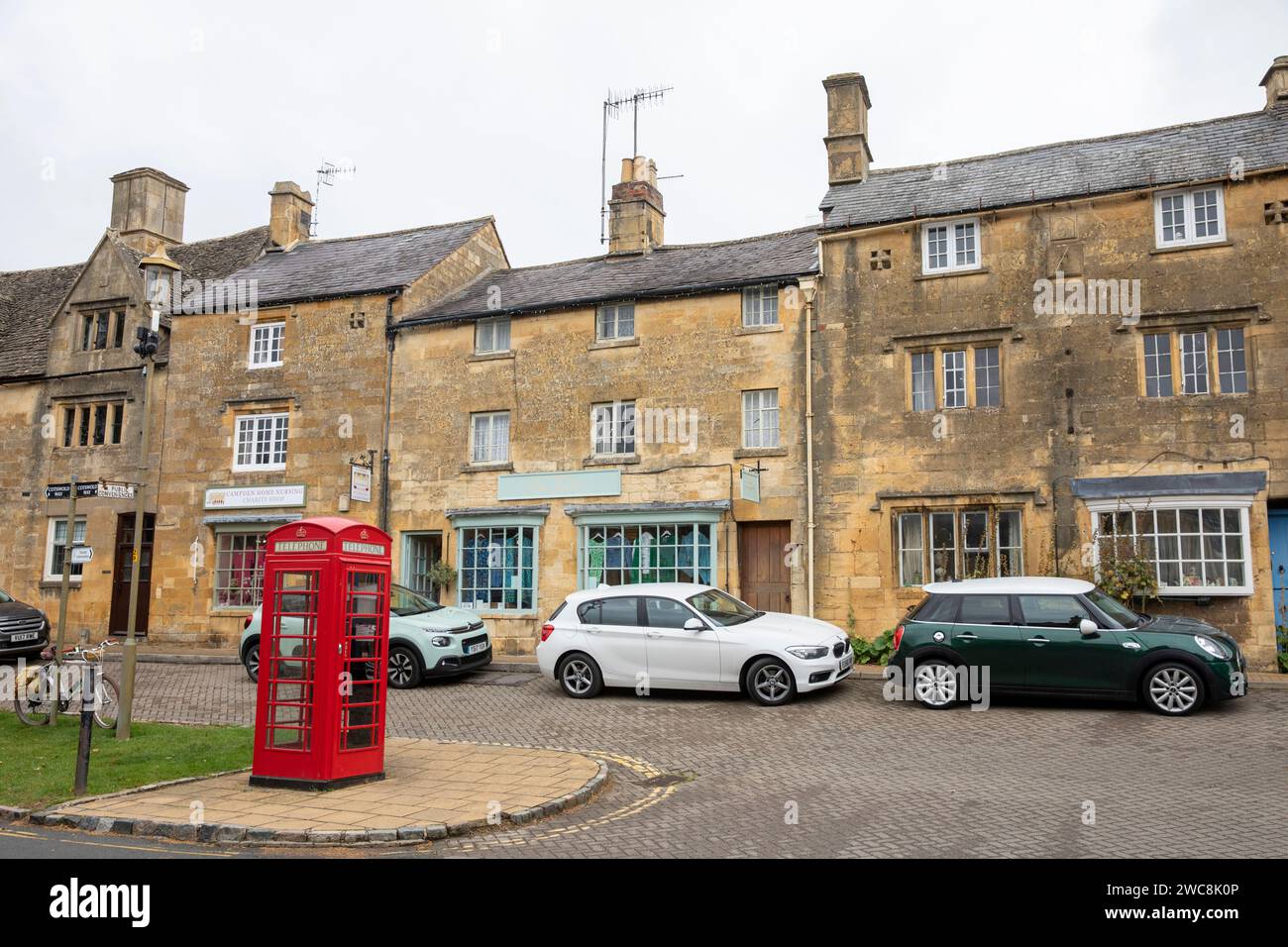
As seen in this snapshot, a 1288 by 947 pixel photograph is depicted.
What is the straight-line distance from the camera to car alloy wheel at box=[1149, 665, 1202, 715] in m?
12.1

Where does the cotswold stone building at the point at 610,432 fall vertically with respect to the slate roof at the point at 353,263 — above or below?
below

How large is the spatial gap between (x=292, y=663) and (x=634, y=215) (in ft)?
55.2

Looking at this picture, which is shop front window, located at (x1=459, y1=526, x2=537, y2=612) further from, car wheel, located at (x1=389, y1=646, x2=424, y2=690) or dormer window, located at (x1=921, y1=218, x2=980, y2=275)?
dormer window, located at (x1=921, y1=218, x2=980, y2=275)

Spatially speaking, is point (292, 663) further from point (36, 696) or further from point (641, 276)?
point (641, 276)

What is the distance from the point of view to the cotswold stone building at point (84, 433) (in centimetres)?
2461

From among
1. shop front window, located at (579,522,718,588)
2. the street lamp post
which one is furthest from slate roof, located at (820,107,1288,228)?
the street lamp post

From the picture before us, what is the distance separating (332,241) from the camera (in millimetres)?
27406

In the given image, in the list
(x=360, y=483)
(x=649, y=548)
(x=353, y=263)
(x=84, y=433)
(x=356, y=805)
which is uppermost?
(x=353, y=263)

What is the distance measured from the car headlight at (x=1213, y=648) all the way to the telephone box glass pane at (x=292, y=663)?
10.2 metres

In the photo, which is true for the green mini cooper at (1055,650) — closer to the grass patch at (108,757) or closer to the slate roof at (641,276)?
the slate roof at (641,276)

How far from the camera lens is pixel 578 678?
14852 mm

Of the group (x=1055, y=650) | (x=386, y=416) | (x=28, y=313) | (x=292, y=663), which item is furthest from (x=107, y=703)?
(x=28, y=313)

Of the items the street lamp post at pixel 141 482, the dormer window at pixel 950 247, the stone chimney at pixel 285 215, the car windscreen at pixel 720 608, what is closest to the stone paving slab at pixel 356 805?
the street lamp post at pixel 141 482

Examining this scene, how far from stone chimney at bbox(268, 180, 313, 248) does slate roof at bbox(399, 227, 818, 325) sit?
6845 millimetres
